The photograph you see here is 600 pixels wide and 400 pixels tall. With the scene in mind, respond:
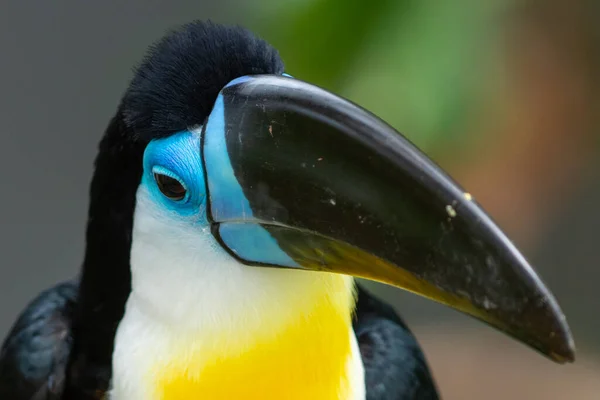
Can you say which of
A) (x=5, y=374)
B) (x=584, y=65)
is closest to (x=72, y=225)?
(x=5, y=374)

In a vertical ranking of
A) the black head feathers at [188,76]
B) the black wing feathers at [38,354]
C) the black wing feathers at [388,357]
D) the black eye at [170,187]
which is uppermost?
the black head feathers at [188,76]

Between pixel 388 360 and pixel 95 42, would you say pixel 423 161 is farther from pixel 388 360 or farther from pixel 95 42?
→ pixel 95 42

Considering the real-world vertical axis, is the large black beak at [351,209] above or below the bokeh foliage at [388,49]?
below

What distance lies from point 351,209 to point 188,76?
0.38m

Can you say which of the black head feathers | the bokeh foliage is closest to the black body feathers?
the black head feathers

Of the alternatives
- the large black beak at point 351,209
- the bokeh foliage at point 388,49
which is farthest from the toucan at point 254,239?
the bokeh foliage at point 388,49

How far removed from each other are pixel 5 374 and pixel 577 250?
3116 millimetres

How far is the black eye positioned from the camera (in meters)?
1.30

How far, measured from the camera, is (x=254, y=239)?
1273 mm

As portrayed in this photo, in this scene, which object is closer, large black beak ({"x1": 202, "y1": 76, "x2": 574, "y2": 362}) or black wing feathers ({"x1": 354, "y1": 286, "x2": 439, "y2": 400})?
large black beak ({"x1": 202, "y1": 76, "x2": 574, "y2": 362})

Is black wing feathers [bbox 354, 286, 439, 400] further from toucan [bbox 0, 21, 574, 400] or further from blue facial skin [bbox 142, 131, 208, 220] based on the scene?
blue facial skin [bbox 142, 131, 208, 220]

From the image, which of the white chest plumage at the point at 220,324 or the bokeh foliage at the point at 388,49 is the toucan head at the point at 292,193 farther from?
the bokeh foliage at the point at 388,49

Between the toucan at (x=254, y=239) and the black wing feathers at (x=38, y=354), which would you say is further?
the black wing feathers at (x=38, y=354)

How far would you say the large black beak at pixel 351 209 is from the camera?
106 centimetres
